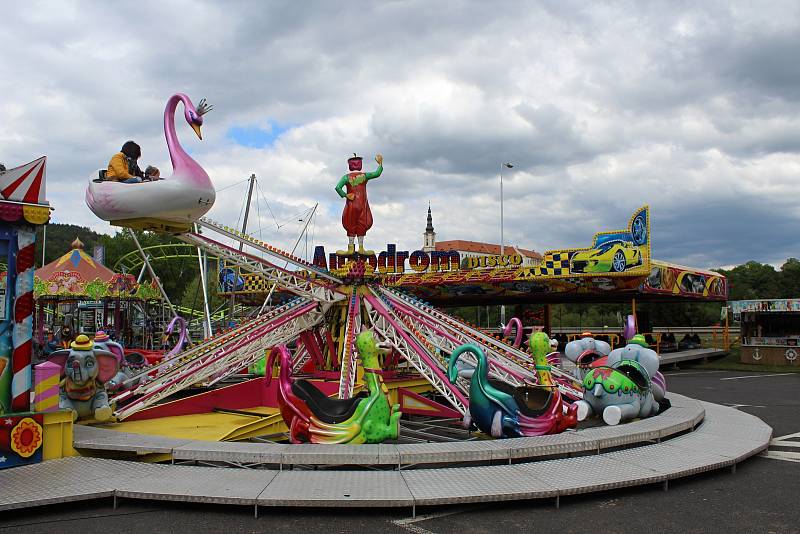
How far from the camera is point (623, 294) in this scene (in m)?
31.9

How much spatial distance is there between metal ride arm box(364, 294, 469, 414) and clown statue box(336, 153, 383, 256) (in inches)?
62.6

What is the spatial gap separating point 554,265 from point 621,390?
18.4m

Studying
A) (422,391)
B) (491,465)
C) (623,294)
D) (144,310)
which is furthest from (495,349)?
(144,310)

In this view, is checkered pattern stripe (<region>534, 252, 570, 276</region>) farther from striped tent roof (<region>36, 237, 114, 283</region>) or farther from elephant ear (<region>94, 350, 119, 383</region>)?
elephant ear (<region>94, 350, 119, 383</region>)

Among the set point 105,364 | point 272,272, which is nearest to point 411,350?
point 272,272

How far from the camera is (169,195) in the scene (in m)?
11.7

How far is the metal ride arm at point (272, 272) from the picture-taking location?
13461mm

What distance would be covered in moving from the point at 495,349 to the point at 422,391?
2.27 meters

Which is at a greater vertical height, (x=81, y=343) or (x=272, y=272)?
(x=272, y=272)

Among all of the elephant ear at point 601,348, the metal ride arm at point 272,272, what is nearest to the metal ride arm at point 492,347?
the elephant ear at point 601,348

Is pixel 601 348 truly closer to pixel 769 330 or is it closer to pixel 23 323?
pixel 23 323

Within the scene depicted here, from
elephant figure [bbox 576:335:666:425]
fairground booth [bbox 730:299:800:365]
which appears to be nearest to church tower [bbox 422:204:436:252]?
fairground booth [bbox 730:299:800:365]

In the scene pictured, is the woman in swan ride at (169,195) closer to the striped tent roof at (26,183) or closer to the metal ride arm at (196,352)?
the striped tent roof at (26,183)

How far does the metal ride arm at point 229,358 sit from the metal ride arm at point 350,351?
1131 mm
